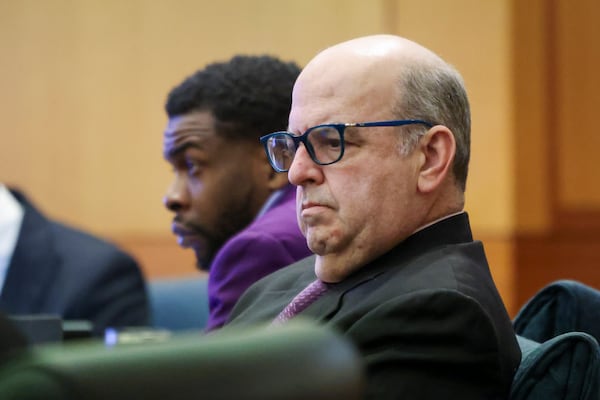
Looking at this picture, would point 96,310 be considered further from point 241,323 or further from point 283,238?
point 241,323

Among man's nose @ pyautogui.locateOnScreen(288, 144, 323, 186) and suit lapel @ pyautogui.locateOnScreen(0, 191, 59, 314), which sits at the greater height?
man's nose @ pyautogui.locateOnScreen(288, 144, 323, 186)

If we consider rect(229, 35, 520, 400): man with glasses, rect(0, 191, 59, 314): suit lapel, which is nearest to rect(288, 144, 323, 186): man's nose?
rect(229, 35, 520, 400): man with glasses

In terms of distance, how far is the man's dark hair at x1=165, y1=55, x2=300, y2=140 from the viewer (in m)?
2.35

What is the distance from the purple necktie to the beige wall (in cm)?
333

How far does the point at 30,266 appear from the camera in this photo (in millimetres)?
3121

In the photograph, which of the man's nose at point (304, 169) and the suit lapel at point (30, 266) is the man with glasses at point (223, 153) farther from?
the suit lapel at point (30, 266)

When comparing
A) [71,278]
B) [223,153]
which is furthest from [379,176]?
[71,278]

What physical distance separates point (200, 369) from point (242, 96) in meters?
1.88

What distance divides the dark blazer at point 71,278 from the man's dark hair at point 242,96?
0.96 meters

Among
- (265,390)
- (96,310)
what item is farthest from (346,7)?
(265,390)

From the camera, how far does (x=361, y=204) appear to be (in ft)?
4.91

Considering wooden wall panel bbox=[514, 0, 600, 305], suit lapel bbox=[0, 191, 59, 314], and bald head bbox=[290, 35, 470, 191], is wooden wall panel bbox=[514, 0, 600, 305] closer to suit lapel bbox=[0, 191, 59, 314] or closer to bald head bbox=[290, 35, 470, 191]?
suit lapel bbox=[0, 191, 59, 314]

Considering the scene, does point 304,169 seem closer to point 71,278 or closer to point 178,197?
point 178,197

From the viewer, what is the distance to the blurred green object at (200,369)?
492mm
